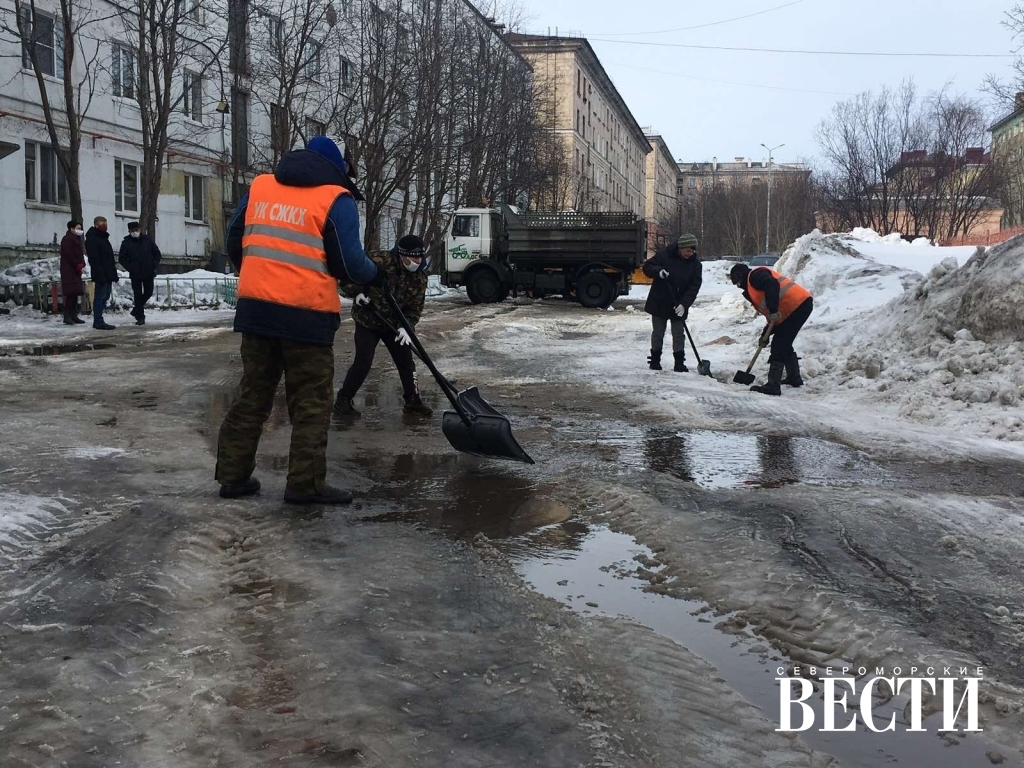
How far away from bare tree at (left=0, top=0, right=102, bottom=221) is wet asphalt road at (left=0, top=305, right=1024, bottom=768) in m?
16.4

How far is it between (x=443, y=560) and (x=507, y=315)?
1668 centimetres

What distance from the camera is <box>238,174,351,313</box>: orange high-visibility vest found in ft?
14.3

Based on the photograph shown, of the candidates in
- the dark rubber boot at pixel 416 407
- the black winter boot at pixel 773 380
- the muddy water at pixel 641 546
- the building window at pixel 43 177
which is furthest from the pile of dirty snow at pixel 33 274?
the muddy water at pixel 641 546

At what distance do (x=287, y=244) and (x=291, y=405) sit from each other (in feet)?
2.56

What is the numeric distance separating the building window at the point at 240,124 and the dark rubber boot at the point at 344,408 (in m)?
23.9

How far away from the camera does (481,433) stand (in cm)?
556

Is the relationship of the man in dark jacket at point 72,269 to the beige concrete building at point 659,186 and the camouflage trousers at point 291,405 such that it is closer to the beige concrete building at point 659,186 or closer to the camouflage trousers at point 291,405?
the camouflage trousers at point 291,405

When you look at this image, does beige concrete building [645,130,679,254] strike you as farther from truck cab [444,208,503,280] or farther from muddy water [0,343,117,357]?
muddy water [0,343,117,357]

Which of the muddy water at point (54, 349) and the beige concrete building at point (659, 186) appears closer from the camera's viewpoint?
the muddy water at point (54, 349)

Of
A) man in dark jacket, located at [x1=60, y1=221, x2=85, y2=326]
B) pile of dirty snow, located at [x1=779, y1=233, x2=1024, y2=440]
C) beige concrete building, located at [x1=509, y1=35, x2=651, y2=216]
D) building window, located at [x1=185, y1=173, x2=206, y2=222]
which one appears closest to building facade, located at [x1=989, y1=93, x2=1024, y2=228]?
beige concrete building, located at [x1=509, y1=35, x2=651, y2=216]

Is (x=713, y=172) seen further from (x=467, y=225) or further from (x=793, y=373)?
(x=793, y=373)

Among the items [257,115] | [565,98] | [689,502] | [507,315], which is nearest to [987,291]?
[689,502]

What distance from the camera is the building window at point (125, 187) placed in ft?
85.1

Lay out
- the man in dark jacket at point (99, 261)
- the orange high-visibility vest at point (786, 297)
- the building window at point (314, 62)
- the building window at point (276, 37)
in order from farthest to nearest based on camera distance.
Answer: the building window at point (276, 37) → the building window at point (314, 62) → the man in dark jacket at point (99, 261) → the orange high-visibility vest at point (786, 297)
